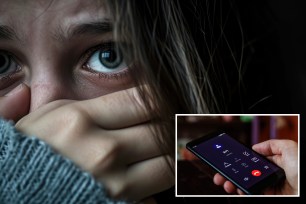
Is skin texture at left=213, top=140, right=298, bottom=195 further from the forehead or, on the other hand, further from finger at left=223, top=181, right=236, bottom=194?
the forehead

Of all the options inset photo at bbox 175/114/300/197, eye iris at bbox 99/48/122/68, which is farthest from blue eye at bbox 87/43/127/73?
inset photo at bbox 175/114/300/197

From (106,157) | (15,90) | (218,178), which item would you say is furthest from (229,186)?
(15,90)

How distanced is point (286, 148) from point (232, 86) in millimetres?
95

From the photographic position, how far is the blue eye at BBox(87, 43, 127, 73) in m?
0.52

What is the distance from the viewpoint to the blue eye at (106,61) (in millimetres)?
515

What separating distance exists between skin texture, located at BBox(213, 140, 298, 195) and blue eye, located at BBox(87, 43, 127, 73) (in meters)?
0.16

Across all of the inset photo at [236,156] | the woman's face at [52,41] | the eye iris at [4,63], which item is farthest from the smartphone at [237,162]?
the eye iris at [4,63]

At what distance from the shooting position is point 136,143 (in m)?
0.46

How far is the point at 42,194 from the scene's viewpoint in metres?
0.42

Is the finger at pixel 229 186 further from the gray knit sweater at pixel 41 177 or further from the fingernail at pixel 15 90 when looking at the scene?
the fingernail at pixel 15 90

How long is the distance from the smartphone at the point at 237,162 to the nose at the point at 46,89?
14 cm

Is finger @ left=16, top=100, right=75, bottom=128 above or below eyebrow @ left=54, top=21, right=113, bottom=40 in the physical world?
below

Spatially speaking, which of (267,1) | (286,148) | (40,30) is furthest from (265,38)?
(40,30)

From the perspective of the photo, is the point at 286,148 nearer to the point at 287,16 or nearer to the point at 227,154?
the point at 227,154
